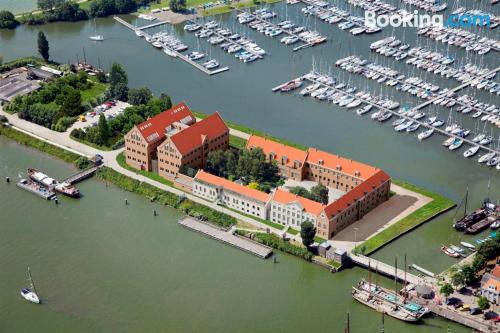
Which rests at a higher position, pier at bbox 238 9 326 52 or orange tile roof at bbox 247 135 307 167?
pier at bbox 238 9 326 52

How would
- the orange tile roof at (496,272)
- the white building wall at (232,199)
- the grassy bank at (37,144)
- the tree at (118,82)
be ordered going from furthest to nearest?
the tree at (118,82), the grassy bank at (37,144), the white building wall at (232,199), the orange tile roof at (496,272)

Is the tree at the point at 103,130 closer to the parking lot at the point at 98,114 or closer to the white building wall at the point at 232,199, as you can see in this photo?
the parking lot at the point at 98,114

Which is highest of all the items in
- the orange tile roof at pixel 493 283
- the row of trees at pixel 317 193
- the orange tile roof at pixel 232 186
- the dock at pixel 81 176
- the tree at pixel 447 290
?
the orange tile roof at pixel 232 186

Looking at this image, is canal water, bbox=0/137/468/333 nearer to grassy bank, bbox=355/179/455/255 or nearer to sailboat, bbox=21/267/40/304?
sailboat, bbox=21/267/40/304

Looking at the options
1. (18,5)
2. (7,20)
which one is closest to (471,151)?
(7,20)

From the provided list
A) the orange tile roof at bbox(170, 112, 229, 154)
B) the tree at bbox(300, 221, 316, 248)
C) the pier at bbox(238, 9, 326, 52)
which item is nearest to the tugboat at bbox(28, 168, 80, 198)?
the orange tile roof at bbox(170, 112, 229, 154)

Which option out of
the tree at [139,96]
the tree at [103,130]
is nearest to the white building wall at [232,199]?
the tree at [103,130]
